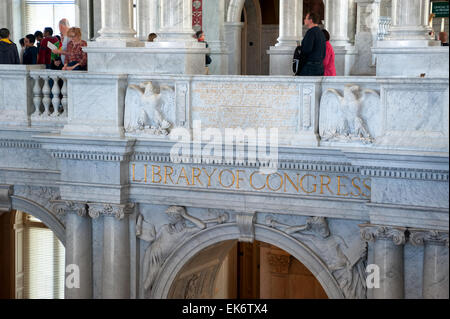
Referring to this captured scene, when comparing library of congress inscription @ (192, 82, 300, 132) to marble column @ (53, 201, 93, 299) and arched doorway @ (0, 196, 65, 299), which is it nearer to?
marble column @ (53, 201, 93, 299)

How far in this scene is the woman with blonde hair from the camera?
1245 cm

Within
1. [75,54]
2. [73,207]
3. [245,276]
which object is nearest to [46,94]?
[75,54]

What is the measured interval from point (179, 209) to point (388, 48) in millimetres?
3482

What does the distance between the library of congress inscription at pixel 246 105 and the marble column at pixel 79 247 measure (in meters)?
2.27

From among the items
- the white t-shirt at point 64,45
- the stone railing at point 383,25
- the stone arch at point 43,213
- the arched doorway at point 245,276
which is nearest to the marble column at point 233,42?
the stone railing at point 383,25

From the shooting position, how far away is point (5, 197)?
1311cm

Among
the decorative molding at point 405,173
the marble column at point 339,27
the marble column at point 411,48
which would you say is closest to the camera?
the decorative molding at point 405,173

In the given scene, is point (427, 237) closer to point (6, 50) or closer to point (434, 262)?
point (434, 262)

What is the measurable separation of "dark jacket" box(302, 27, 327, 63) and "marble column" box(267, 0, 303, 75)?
129 inches

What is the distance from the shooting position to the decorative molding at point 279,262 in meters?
17.5

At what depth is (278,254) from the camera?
17.5m

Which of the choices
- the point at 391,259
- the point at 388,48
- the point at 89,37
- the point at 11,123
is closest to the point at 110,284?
the point at 11,123

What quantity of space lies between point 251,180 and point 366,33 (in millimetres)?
9214

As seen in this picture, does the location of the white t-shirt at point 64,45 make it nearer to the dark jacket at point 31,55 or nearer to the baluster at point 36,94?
Answer: the baluster at point 36,94
